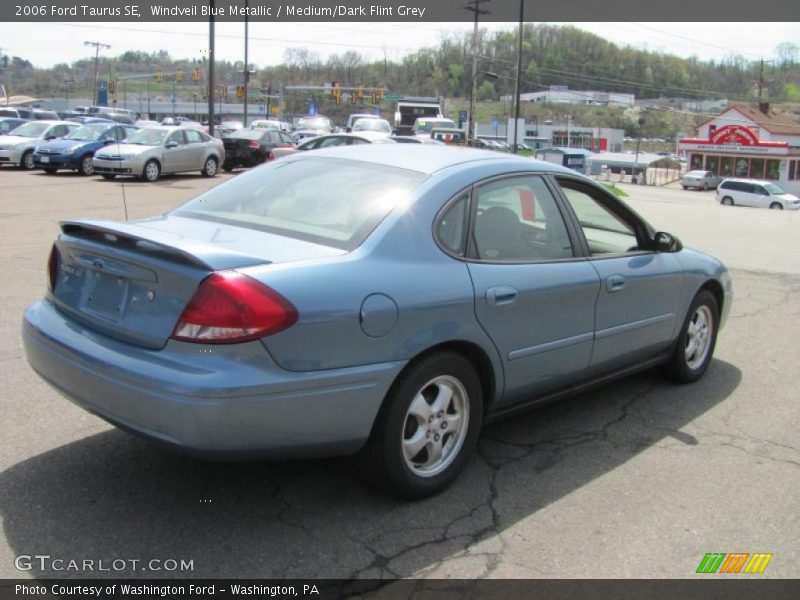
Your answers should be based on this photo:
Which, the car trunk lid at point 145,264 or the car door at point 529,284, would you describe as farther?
the car door at point 529,284

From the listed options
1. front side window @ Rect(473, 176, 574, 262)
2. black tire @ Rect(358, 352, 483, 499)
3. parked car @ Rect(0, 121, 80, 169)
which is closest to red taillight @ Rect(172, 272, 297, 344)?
black tire @ Rect(358, 352, 483, 499)

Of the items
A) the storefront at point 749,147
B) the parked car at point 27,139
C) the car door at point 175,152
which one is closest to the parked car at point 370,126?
the car door at point 175,152

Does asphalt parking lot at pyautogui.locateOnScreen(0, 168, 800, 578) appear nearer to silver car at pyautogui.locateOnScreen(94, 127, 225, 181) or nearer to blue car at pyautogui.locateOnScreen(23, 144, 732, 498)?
blue car at pyautogui.locateOnScreen(23, 144, 732, 498)

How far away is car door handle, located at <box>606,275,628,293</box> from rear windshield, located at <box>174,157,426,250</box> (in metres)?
1.33

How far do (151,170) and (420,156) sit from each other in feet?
60.1

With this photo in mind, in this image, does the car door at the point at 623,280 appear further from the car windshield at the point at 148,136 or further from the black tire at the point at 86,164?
the black tire at the point at 86,164

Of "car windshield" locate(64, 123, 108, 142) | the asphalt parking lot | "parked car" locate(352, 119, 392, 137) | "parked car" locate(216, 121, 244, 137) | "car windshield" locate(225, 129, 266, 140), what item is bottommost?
the asphalt parking lot

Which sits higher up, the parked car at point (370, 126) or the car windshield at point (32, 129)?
the parked car at point (370, 126)

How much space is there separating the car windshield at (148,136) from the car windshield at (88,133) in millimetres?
1803

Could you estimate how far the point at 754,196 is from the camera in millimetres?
42875

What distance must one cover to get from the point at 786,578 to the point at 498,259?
6.13ft

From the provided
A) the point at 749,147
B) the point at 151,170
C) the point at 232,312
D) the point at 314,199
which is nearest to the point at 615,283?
the point at 314,199

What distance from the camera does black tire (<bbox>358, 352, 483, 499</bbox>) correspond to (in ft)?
11.0

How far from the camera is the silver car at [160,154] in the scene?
813 inches
